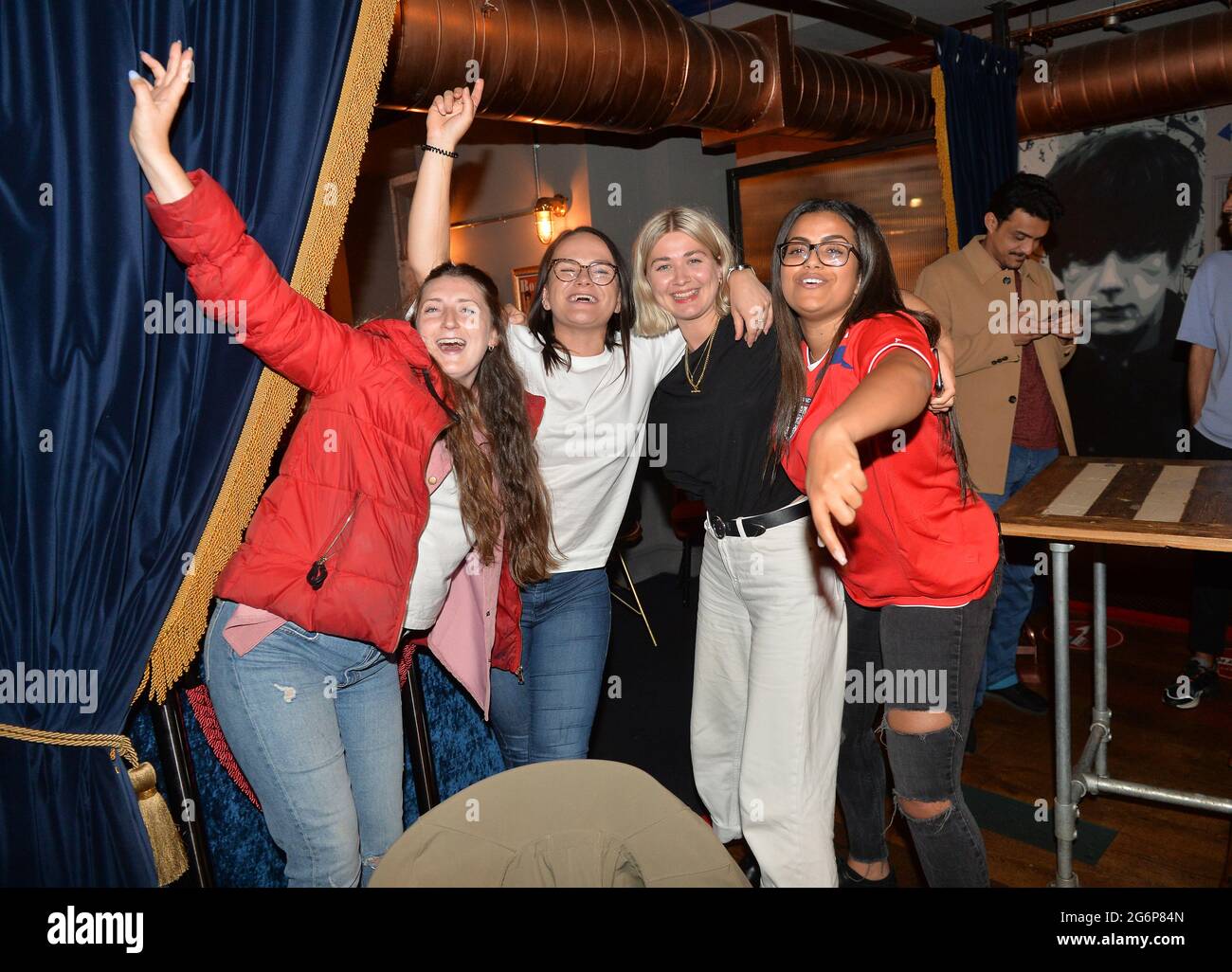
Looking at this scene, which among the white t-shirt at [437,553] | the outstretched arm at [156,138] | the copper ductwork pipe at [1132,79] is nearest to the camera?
the outstretched arm at [156,138]

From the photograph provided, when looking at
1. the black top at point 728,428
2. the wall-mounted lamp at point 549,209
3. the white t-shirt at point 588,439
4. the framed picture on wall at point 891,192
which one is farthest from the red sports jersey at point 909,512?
the wall-mounted lamp at point 549,209

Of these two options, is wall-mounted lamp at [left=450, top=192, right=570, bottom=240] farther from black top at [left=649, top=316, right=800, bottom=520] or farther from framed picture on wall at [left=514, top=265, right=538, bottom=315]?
black top at [left=649, top=316, right=800, bottom=520]

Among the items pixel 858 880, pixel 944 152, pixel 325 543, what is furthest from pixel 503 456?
pixel 944 152

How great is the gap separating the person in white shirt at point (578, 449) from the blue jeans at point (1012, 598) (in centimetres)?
204

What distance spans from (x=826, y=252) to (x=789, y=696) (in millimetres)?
993

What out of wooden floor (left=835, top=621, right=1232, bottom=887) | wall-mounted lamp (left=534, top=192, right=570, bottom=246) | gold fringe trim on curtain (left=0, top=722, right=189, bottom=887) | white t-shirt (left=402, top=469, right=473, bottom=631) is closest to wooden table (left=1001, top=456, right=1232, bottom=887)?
wooden floor (left=835, top=621, right=1232, bottom=887)

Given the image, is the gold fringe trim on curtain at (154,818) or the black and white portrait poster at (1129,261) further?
the black and white portrait poster at (1129,261)

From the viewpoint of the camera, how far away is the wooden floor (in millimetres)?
2615

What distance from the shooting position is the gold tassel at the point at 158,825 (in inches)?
66.3

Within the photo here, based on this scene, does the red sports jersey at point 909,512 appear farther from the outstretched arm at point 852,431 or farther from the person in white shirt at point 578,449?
the person in white shirt at point 578,449

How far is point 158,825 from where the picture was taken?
5.57 ft

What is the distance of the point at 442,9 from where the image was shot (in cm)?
303
